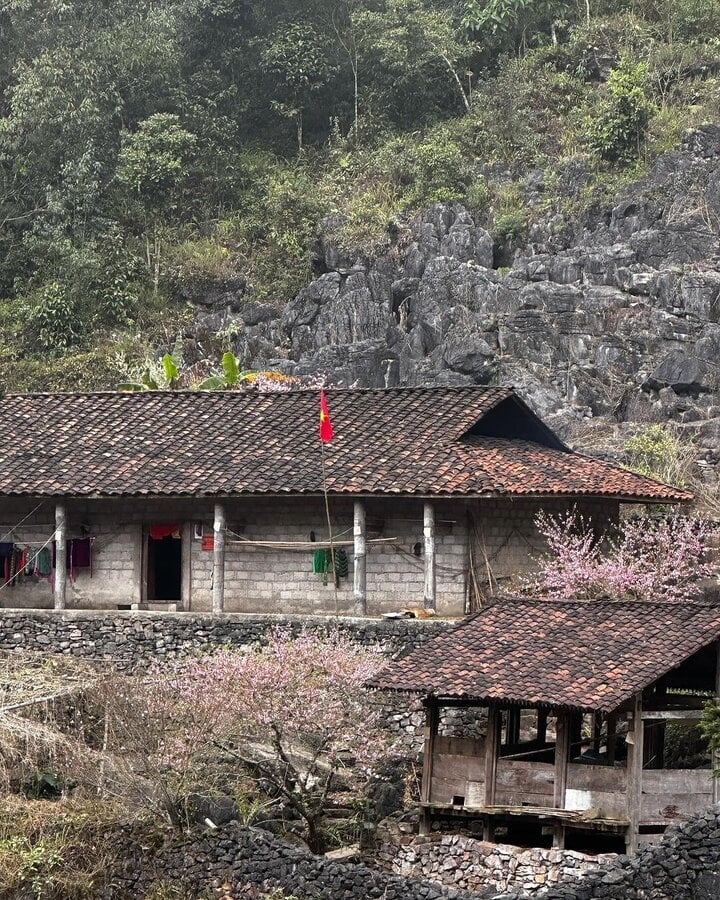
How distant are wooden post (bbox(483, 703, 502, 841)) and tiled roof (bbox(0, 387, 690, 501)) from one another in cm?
639

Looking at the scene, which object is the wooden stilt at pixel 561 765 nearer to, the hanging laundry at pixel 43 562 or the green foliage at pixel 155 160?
the hanging laundry at pixel 43 562

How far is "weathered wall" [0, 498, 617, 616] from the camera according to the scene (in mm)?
32750

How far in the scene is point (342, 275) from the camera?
57094 millimetres

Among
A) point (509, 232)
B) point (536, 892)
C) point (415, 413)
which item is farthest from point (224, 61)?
point (536, 892)

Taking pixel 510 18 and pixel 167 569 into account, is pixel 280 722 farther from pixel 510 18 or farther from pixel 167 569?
pixel 510 18

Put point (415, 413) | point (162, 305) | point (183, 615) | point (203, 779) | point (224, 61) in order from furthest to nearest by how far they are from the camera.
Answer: point (224, 61)
point (162, 305)
point (415, 413)
point (183, 615)
point (203, 779)

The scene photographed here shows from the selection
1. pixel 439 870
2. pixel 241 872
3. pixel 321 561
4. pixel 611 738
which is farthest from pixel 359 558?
pixel 241 872

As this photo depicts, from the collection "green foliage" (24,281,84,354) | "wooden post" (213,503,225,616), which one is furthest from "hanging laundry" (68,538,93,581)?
"green foliage" (24,281,84,354)

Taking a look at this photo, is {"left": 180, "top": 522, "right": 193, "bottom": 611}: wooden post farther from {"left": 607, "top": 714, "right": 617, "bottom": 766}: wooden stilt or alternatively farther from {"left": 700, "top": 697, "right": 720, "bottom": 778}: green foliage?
{"left": 700, "top": 697, "right": 720, "bottom": 778}: green foliage

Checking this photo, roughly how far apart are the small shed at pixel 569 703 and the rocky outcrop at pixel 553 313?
71.2ft

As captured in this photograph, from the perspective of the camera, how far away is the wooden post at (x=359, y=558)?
3225 centimetres

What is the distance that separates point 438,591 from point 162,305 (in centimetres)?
2943

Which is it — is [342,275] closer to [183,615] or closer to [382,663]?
[183,615]

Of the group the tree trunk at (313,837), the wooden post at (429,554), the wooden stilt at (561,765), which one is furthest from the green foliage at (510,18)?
the tree trunk at (313,837)
